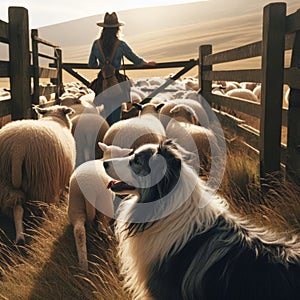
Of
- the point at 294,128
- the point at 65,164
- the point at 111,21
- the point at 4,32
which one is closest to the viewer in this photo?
the point at 294,128

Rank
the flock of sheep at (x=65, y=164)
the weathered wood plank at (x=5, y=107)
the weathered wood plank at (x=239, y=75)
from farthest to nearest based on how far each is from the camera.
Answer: the weathered wood plank at (x=5, y=107) < the weathered wood plank at (x=239, y=75) < the flock of sheep at (x=65, y=164)

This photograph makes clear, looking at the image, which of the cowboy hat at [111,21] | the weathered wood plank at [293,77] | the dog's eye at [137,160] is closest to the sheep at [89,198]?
the dog's eye at [137,160]

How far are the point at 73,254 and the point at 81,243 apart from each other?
0.13m

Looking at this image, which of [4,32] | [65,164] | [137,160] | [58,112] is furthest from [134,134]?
[137,160]

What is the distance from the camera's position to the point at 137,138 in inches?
229

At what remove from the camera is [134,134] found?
5824mm

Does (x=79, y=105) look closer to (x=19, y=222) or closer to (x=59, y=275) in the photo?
(x=19, y=222)

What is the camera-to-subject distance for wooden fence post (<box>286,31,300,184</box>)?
4277 mm

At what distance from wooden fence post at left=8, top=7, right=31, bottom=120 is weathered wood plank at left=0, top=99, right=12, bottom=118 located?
8 centimetres

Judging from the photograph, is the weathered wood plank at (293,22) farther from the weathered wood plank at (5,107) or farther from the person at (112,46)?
the weathered wood plank at (5,107)

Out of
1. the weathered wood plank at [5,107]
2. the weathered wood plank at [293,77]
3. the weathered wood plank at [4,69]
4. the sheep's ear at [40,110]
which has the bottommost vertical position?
the sheep's ear at [40,110]

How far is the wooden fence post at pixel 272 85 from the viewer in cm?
447

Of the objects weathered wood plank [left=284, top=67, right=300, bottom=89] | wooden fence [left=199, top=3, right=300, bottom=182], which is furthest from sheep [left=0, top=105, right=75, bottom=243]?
weathered wood plank [left=284, top=67, right=300, bottom=89]

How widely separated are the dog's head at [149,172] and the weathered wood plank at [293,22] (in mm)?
2063
